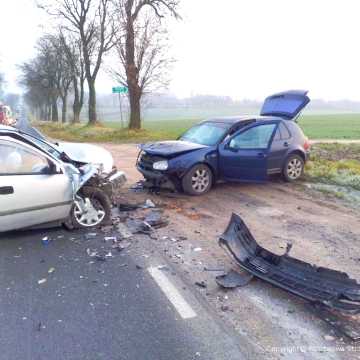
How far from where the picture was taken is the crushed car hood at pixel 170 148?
8.11 metres

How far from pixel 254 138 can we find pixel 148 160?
7.81 ft

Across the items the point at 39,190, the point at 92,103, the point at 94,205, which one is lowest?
the point at 94,205

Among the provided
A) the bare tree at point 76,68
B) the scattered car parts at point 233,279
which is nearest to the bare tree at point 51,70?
the bare tree at point 76,68

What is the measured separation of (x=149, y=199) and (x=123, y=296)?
407 centimetres

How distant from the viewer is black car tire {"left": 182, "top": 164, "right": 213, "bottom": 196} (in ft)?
26.5

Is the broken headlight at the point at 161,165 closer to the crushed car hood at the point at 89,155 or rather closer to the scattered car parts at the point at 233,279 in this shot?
the crushed car hood at the point at 89,155

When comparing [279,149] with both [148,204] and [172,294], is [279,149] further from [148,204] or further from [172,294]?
[172,294]

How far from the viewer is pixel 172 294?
4.02 m

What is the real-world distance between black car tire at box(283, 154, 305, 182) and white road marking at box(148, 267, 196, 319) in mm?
5391

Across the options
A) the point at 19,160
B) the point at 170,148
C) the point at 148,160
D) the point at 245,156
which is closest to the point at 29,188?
the point at 19,160

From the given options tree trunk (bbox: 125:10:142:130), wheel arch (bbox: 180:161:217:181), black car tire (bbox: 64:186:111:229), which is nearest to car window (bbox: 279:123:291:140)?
wheel arch (bbox: 180:161:217:181)

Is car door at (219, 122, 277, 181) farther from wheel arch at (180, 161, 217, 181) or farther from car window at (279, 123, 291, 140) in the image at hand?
car window at (279, 123, 291, 140)

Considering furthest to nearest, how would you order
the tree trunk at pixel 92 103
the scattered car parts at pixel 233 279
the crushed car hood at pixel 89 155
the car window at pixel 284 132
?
the tree trunk at pixel 92 103 → the car window at pixel 284 132 → the crushed car hood at pixel 89 155 → the scattered car parts at pixel 233 279

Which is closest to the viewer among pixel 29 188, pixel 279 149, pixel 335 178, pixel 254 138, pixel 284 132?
pixel 29 188
